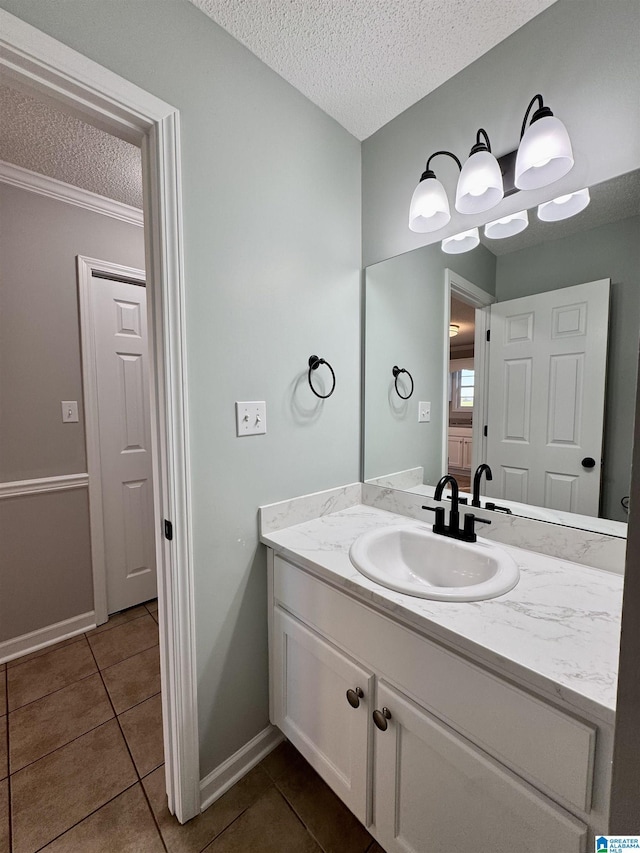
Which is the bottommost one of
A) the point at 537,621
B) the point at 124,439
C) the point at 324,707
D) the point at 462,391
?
the point at 324,707

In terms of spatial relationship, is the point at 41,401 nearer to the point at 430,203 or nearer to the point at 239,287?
the point at 239,287

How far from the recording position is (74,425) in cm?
201

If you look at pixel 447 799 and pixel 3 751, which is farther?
pixel 3 751

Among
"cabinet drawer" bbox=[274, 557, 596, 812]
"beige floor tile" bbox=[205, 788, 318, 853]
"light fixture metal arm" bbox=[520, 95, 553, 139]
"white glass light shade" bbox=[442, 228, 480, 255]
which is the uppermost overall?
"light fixture metal arm" bbox=[520, 95, 553, 139]

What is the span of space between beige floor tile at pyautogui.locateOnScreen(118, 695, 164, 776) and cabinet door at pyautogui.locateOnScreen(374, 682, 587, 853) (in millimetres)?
869

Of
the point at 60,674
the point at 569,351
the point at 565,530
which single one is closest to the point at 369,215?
the point at 569,351

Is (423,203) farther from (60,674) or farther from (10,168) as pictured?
(60,674)

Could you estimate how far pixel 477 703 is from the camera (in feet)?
2.44

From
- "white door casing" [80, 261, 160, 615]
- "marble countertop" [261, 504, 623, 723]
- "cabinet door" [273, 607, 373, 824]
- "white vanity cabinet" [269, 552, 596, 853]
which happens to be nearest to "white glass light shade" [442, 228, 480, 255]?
"marble countertop" [261, 504, 623, 723]

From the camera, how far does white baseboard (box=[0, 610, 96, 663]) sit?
1836 mm

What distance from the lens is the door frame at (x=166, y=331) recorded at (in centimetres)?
87

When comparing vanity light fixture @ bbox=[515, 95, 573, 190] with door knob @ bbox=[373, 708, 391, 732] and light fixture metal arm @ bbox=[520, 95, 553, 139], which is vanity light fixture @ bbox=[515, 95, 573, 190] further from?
door knob @ bbox=[373, 708, 391, 732]

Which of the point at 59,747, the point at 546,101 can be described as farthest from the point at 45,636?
the point at 546,101

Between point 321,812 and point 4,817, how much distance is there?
100 cm
